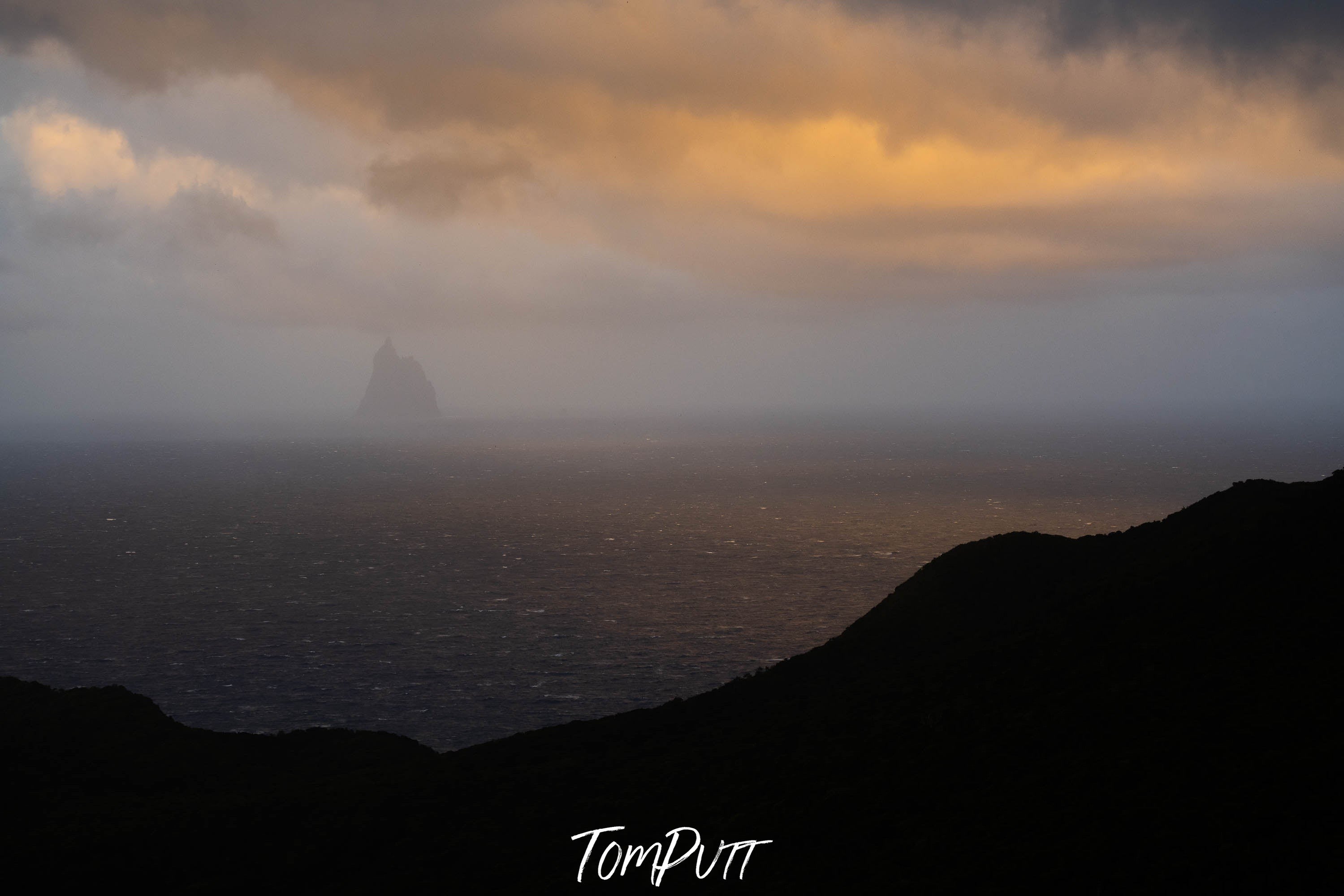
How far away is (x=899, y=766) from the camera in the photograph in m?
33.5

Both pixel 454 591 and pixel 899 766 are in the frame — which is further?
pixel 454 591

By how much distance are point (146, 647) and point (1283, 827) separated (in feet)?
304

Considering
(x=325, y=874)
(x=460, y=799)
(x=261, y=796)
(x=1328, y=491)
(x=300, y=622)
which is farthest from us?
(x=300, y=622)

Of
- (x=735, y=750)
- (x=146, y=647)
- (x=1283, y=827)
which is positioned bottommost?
(x=146, y=647)

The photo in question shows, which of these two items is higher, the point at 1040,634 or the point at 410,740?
the point at 1040,634

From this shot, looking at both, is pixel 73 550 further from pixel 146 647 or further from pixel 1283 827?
pixel 1283 827

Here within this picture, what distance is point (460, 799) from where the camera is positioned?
128ft

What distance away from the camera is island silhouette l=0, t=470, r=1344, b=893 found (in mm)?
25016

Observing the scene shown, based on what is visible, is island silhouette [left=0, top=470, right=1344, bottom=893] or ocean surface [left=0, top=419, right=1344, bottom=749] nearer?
island silhouette [left=0, top=470, right=1344, bottom=893]

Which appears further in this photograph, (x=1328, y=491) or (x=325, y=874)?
(x=1328, y=491)

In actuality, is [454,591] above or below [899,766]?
below

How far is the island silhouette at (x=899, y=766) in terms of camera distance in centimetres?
2502

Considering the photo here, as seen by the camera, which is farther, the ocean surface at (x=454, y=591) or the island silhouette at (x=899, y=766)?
the ocean surface at (x=454, y=591)

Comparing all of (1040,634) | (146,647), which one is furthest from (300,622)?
(1040,634)
